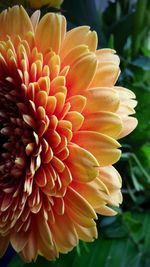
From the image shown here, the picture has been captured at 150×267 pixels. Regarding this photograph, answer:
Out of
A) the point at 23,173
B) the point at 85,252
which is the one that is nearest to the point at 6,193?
the point at 23,173

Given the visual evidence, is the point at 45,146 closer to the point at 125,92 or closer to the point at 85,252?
the point at 125,92

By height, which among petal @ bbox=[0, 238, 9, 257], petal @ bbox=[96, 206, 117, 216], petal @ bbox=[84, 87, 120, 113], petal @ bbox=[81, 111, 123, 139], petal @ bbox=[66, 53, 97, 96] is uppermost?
petal @ bbox=[66, 53, 97, 96]

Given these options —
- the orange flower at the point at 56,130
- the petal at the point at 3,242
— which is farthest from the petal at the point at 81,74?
the petal at the point at 3,242

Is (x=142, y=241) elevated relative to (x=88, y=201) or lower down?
lower down

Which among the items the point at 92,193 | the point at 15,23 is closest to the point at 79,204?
the point at 92,193

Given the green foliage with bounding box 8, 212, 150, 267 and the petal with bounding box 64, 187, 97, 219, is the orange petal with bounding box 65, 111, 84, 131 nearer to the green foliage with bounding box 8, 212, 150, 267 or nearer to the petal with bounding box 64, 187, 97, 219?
the petal with bounding box 64, 187, 97, 219

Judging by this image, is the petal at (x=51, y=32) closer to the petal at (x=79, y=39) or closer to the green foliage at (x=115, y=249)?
the petal at (x=79, y=39)

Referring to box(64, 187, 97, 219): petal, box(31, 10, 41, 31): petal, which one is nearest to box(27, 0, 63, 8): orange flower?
box(31, 10, 41, 31): petal
